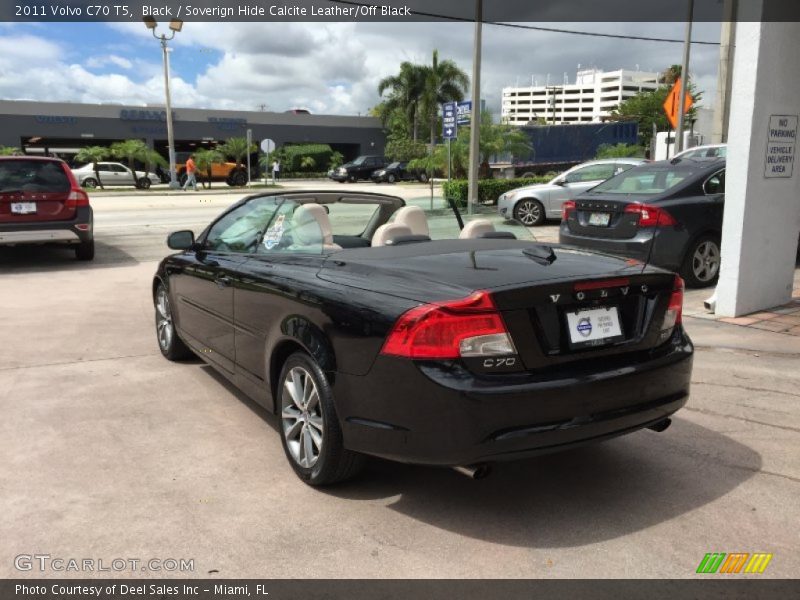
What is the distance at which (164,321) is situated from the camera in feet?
20.1

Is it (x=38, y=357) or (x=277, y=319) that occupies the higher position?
(x=277, y=319)

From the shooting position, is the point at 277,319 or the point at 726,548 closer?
the point at 726,548

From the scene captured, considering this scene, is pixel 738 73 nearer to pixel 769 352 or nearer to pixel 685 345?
pixel 769 352

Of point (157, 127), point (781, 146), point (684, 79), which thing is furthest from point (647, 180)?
Result: point (157, 127)

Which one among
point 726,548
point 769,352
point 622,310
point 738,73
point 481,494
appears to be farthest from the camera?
point 738,73

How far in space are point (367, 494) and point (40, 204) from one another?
29.1 feet

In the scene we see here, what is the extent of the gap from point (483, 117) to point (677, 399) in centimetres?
2467

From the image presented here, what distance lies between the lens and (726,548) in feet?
10.00

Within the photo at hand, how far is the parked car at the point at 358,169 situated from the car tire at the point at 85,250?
116ft

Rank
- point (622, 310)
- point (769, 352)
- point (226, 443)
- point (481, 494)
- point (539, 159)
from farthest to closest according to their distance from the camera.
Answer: point (539, 159) → point (769, 352) → point (226, 443) → point (481, 494) → point (622, 310)

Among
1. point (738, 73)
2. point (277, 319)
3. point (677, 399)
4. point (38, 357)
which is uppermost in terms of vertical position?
point (738, 73)

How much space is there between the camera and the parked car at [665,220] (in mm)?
8203

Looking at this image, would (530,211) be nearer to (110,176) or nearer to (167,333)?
(167,333)

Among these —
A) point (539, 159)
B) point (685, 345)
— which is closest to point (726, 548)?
point (685, 345)
